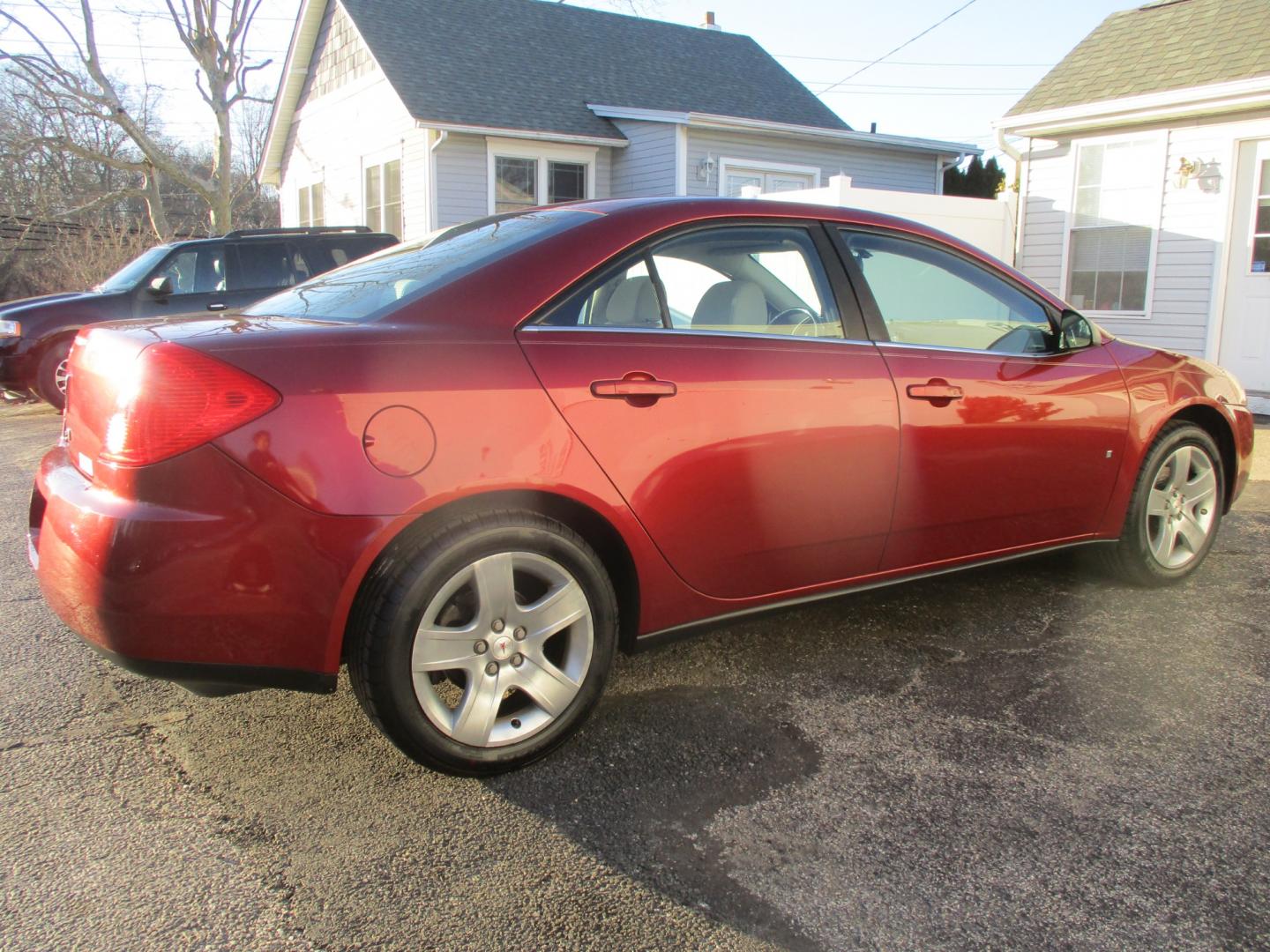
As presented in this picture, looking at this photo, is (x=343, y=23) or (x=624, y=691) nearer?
(x=624, y=691)

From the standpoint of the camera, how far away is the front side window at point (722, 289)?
291 centimetres

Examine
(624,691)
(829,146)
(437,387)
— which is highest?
(829,146)

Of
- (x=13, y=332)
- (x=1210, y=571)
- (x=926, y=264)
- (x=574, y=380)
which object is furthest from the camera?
(x=13, y=332)

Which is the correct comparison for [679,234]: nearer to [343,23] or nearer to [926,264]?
[926,264]

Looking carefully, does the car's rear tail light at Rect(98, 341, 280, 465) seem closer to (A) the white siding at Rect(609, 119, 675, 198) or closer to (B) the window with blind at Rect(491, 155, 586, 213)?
(A) the white siding at Rect(609, 119, 675, 198)

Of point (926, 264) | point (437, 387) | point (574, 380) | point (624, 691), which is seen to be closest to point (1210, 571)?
point (926, 264)

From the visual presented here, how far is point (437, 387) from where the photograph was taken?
2.47 meters

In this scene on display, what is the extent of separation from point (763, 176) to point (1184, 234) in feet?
26.8

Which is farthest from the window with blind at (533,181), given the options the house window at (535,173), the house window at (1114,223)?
the house window at (1114,223)

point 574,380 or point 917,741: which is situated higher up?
point 574,380

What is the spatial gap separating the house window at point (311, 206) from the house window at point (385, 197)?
8.93 feet

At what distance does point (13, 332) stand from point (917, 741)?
9.04m

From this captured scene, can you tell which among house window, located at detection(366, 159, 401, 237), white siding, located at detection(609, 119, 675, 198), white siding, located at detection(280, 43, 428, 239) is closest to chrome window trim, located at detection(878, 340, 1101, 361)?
white siding, located at detection(609, 119, 675, 198)

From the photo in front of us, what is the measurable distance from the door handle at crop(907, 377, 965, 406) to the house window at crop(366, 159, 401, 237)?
14466 mm
